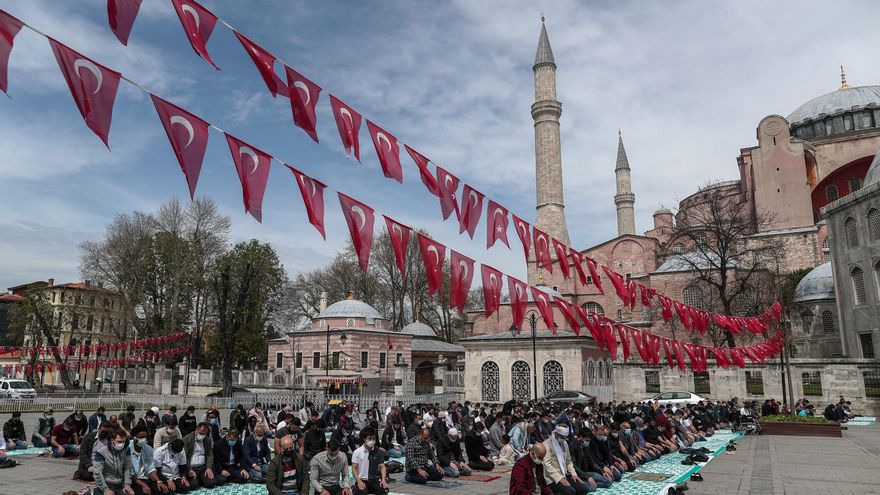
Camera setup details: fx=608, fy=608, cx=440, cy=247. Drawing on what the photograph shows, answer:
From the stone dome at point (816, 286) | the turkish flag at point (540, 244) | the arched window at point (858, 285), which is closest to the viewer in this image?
the turkish flag at point (540, 244)

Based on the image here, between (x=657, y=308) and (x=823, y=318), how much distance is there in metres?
9.68

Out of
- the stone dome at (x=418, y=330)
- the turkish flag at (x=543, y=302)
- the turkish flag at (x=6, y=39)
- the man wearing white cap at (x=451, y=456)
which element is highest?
the turkish flag at (x=6, y=39)

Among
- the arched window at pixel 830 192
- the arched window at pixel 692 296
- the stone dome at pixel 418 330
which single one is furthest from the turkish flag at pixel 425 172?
the arched window at pixel 830 192

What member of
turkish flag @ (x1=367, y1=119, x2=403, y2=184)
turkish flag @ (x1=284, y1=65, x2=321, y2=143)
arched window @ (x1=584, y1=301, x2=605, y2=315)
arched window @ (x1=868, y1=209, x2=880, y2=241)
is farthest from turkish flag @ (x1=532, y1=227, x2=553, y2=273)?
arched window @ (x1=584, y1=301, x2=605, y2=315)

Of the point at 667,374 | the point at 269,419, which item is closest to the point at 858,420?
the point at 667,374

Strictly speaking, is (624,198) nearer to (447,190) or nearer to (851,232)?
(851,232)

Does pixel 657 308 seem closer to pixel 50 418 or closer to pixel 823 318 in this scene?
pixel 823 318

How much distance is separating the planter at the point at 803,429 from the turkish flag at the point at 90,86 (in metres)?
19.1

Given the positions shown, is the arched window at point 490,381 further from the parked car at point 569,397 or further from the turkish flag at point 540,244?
the turkish flag at point 540,244

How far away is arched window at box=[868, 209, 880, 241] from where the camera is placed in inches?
1111

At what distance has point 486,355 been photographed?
32.0 meters

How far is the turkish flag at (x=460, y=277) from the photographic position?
11.3 meters

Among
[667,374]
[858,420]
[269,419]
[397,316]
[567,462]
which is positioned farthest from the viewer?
[397,316]

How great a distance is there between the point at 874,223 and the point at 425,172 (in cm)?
2747
